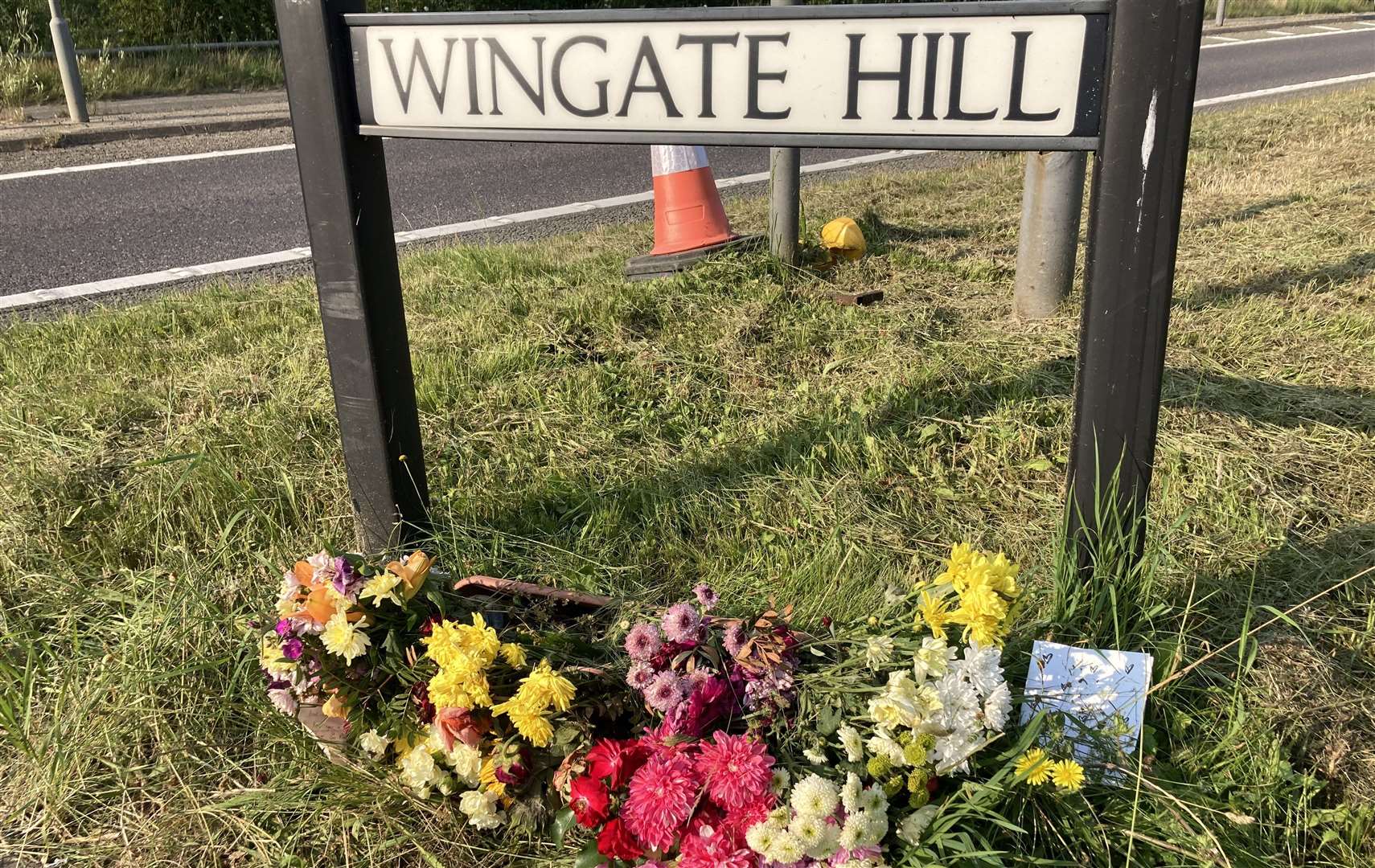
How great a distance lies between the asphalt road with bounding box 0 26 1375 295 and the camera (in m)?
5.15

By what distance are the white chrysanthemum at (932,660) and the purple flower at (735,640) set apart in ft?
0.86

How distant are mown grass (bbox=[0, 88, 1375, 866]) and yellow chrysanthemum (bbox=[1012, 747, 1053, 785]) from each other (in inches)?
4.4

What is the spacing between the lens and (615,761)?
4.83 ft

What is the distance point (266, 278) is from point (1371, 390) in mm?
4160

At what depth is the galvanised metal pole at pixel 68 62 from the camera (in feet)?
27.7

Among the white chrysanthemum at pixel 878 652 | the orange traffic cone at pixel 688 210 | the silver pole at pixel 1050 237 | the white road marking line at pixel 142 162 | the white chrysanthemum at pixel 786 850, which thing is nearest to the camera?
the white chrysanthemum at pixel 786 850

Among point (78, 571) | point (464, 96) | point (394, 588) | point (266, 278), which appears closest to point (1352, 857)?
point (394, 588)

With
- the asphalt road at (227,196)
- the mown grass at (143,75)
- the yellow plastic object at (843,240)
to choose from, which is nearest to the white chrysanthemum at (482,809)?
the yellow plastic object at (843,240)

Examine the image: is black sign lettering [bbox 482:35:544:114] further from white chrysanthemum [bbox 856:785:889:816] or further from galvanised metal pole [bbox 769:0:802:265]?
galvanised metal pole [bbox 769:0:802:265]

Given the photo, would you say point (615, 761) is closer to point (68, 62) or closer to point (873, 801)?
point (873, 801)

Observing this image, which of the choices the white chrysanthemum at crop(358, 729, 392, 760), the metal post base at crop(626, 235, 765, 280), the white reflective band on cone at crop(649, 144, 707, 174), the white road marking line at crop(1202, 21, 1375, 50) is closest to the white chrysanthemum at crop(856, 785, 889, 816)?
the white chrysanthemum at crop(358, 729, 392, 760)

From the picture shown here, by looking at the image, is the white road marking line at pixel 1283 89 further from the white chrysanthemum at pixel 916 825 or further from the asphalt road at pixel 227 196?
the white chrysanthemum at pixel 916 825

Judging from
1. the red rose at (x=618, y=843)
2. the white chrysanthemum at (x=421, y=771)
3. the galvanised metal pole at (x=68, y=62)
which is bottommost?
the white chrysanthemum at (x=421, y=771)

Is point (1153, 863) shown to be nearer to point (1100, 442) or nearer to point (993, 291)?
point (1100, 442)
